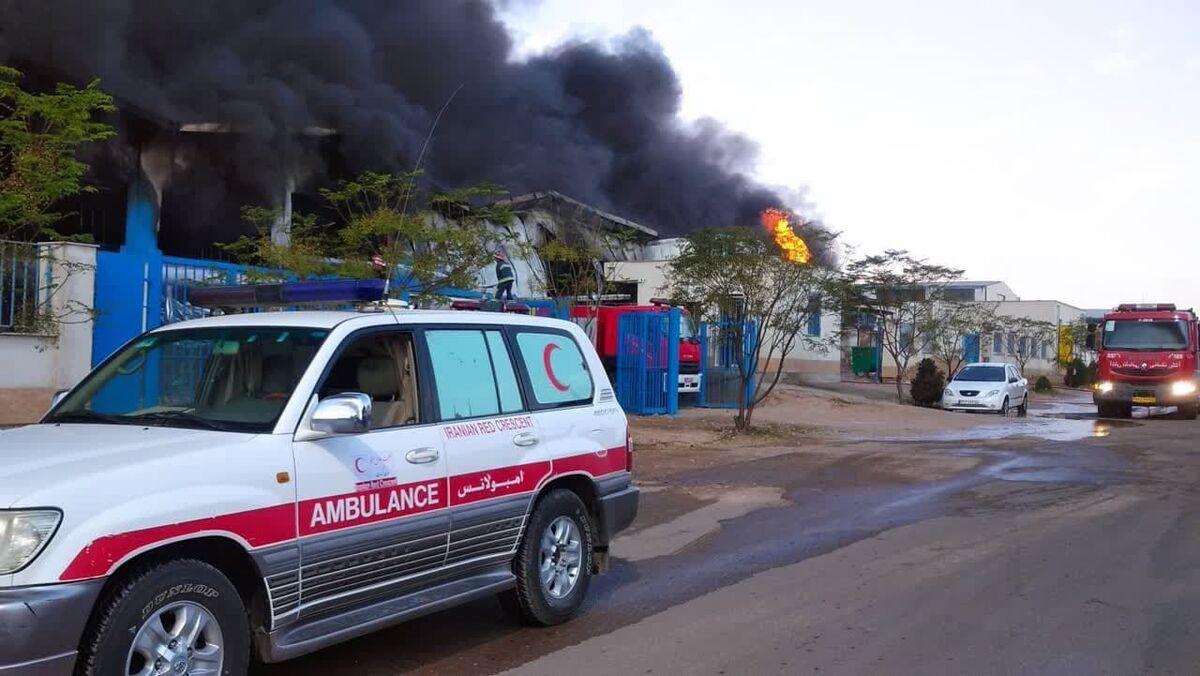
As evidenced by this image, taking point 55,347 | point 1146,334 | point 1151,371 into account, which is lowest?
point 1151,371

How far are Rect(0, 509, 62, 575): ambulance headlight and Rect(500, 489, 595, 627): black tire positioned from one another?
2.66 m

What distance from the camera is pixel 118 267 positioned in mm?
11781

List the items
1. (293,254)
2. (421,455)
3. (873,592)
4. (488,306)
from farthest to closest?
(293,254)
(873,592)
(488,306)
(421,455)

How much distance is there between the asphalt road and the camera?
17.6ft

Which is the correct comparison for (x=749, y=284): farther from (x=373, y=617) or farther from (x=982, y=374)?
(x=982, y=374)

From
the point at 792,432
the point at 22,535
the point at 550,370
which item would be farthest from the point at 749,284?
the point at 22,535

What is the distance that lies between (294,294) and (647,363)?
15.1 meters

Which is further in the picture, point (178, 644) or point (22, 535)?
point (178, 644)

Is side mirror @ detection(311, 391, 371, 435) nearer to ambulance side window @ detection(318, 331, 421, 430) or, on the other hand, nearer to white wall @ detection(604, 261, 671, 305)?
ambulance side window @ detection(318, 331, 421, 430)

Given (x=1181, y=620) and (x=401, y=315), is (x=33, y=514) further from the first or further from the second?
(x=1181, y=620)

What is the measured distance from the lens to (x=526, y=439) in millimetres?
5766

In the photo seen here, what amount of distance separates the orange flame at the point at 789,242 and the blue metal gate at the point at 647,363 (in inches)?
124

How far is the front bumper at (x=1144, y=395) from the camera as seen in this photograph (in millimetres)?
24328

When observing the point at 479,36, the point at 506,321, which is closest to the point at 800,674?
the point at 506,321
